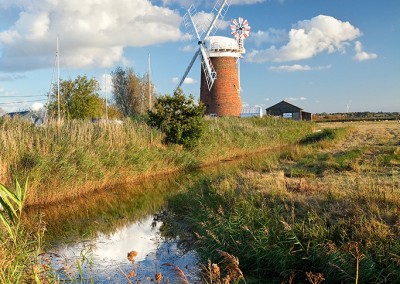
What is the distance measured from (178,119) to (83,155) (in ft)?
23.3

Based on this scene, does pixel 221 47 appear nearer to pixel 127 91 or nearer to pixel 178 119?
pixel 127 91

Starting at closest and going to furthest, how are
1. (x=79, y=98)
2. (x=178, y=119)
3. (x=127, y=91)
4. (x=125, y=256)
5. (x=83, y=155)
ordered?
(x=125, y=256) < (x=83, y=155) < (x=178, y=119) < (x=79, y=98) < (x=127, y=91)

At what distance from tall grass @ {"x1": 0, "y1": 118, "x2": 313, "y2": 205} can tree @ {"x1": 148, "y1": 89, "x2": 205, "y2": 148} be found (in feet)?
1.83

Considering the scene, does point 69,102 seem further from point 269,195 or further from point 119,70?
point 269,195

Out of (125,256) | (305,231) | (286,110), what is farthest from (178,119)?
(286,110)

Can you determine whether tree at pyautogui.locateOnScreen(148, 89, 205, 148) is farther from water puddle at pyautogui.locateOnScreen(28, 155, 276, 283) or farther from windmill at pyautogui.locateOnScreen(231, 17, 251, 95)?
windmill at pyautogui.locateOnScreen(231, 17, 251, 95)

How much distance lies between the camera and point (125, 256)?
6.60 metres

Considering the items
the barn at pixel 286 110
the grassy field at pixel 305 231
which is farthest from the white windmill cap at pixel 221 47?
the grassy field at pixel 305 231

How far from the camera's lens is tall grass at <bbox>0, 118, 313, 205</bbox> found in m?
10.4

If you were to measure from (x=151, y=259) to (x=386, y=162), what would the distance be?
8.51 meters

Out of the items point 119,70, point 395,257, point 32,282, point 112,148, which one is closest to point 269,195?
point 395,257

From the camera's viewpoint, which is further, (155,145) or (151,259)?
(155,145)

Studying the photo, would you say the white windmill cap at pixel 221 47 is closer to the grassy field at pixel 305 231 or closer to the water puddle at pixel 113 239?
the water puddle at pixel 113 239

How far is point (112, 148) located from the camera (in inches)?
539
